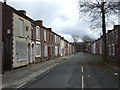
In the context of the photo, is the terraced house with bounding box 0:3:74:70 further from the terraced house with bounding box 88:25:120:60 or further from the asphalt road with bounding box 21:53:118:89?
the terraced house with bounding box 88:25:120:60

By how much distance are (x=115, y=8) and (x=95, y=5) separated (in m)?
3.77

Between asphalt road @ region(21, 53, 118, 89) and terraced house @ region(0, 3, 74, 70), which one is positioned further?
terraced house @ region(0, 3, 74, 70)

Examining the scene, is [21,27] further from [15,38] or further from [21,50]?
[15,38]

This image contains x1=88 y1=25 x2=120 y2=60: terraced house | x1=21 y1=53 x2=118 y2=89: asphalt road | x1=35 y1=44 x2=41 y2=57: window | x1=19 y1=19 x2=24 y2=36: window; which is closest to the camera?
x1=21 y1=53 x2=118 y2=89: asphalt road

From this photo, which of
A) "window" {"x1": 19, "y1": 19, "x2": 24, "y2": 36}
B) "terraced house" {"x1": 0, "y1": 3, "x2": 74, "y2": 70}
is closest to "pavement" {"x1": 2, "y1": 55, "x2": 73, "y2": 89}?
"terraced house" {"x1": 0, "y1": 3, "x2": 74, "y2": 70}

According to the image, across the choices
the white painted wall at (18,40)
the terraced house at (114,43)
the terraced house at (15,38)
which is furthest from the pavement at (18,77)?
the terraced house at (114,43)

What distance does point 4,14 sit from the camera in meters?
22.5

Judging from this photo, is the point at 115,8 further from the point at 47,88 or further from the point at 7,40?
the point at 47,88

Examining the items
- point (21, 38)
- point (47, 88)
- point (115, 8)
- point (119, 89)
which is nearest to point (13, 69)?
point (21, 38)

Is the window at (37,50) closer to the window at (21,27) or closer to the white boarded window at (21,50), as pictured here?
the white boarded window at (21,50)

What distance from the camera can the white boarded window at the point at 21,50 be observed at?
80.0 ft

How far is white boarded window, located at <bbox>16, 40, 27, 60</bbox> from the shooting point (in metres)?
24.4

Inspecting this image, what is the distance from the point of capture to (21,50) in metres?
25.8

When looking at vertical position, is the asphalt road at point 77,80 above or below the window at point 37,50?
below
